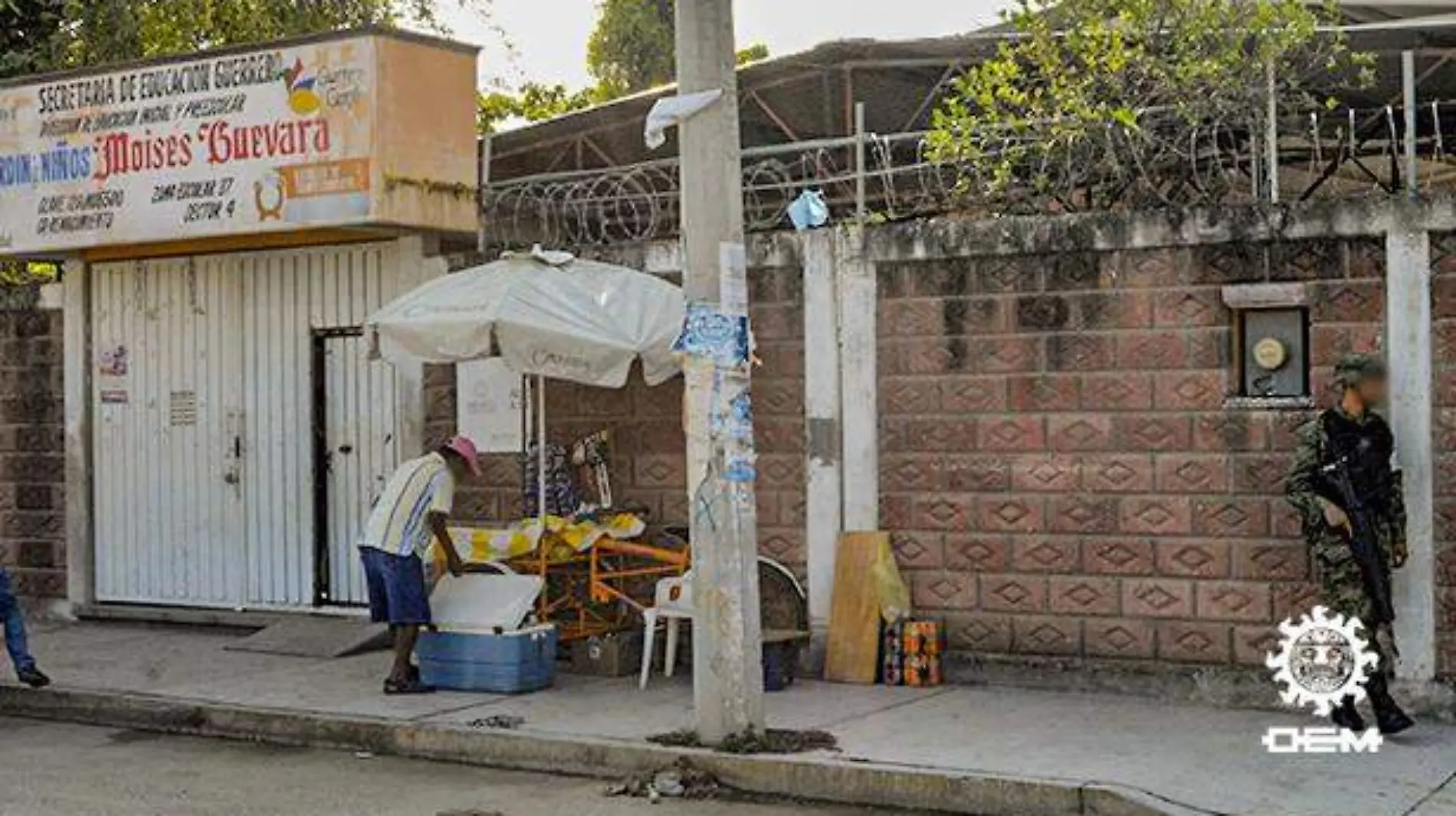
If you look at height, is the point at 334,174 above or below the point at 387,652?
above

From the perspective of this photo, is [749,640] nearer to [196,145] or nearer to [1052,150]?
[1052,150]

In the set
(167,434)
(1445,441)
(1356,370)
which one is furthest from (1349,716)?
(167,434)

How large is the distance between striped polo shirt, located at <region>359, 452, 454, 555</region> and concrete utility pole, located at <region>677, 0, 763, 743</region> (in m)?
2.27

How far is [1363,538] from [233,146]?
7400mm

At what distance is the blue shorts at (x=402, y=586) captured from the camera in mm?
10055

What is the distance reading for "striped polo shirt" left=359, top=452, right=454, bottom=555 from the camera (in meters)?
10.1

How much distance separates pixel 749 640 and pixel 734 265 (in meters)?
1.74

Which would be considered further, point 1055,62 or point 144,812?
point 1055,62

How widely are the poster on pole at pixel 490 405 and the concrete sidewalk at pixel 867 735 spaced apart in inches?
62.0

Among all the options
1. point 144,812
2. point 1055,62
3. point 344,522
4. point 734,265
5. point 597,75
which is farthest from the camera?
point 597,75

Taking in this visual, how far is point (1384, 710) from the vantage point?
832cm

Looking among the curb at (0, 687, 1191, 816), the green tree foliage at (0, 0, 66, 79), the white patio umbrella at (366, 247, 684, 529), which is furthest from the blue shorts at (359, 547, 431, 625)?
the green tree foliage at (0, 0, 66, 79)

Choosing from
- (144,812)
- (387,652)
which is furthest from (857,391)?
(144,812)

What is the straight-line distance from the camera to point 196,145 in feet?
39.1
